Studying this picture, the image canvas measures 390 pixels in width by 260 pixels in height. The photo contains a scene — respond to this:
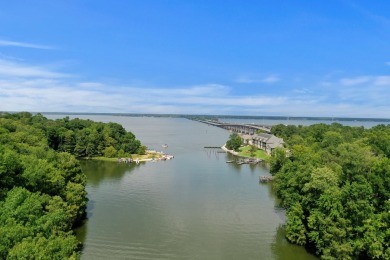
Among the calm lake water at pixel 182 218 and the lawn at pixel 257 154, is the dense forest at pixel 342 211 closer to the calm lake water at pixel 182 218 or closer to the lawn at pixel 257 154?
the calm lake water at pixel 182 218

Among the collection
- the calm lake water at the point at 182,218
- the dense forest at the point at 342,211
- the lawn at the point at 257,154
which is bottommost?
the calm lake water at the point at 182,218

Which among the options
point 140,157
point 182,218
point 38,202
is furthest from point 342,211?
point 140,157

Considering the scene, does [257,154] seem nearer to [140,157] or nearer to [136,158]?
[140,157]

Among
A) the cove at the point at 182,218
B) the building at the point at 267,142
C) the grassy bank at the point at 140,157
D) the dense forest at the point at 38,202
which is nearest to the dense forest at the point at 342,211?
the cove at the point at 182,218

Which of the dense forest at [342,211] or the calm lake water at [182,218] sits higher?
the dense forest at [342,211]

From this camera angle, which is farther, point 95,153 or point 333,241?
point 95,153

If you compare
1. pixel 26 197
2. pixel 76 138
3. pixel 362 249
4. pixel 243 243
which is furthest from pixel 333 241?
pixel 76 138

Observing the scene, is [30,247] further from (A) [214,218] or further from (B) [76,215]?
(A) [214,218]

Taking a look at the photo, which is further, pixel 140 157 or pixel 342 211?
pixel 140 157

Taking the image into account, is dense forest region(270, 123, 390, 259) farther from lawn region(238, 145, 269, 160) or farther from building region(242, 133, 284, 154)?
building region(242, 133, 284, 154)
